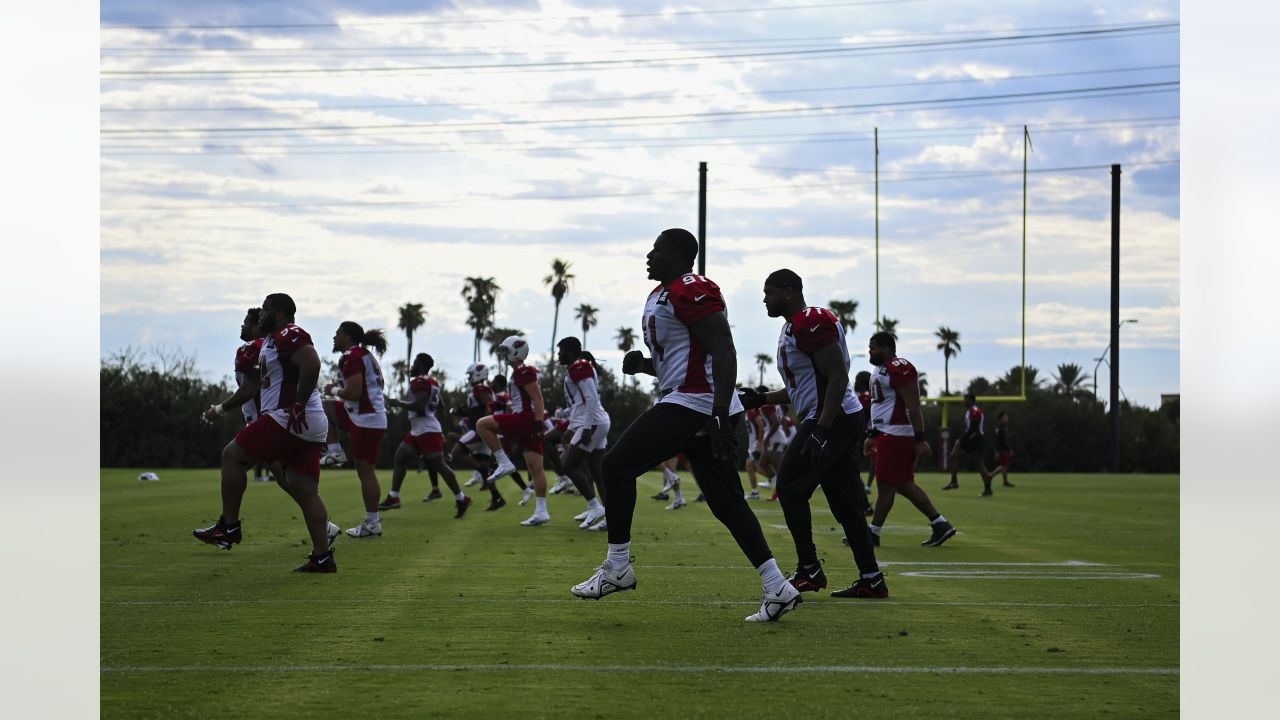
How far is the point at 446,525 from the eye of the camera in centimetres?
1653

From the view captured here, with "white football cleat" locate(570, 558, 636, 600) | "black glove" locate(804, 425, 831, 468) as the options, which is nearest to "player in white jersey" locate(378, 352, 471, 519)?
"black glove" locate(804, 425, 831, 468)

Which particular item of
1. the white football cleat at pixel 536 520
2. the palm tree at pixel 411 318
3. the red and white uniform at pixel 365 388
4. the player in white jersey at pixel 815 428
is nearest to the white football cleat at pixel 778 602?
the player in white jersey at pixel 815 428

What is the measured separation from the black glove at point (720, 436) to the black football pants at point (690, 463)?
0.20ft

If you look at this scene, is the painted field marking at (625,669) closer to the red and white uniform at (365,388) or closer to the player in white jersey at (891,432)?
the player in white jersey at (891,432)

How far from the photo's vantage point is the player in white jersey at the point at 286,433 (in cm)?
1034

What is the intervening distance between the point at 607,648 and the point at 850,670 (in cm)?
127

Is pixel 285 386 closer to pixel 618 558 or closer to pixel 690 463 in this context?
pixel 618 558

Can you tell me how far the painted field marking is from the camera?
6.32m

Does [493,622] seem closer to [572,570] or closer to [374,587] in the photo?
[374,587]

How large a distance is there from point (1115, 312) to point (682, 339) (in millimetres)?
47685

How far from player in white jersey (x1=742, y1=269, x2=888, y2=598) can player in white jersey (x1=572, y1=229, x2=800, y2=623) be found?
0.97 meters

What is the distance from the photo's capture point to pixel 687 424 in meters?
7.91

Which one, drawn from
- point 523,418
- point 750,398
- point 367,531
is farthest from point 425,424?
point 750,398

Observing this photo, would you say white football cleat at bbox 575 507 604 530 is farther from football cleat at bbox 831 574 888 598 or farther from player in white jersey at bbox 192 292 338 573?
football cleat at bbox 831 574 888 598
